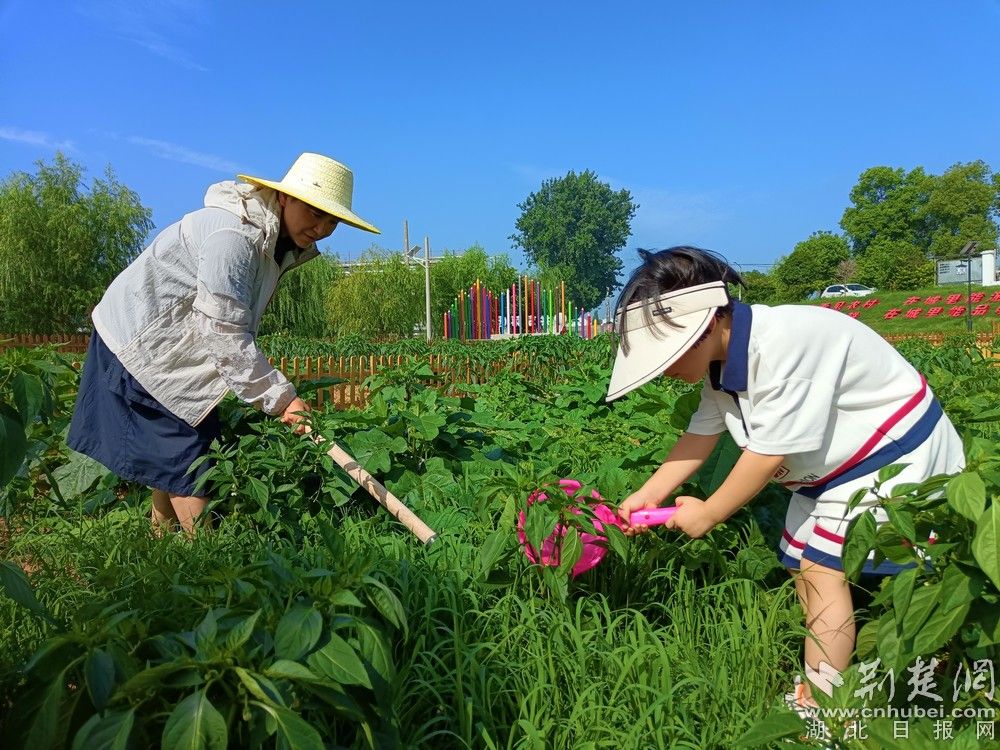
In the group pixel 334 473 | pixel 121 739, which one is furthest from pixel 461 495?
pixel 121 739

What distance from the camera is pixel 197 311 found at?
104 inches

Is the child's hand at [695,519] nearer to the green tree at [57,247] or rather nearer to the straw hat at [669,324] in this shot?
the straw hat at [669,324]

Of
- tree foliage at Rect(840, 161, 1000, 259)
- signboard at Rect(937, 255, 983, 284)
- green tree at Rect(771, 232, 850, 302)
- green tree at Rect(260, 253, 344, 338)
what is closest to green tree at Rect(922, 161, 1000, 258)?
tree foliage at Rect(840, 161, 1000, 259)

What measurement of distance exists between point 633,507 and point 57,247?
24445mm

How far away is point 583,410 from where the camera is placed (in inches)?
200

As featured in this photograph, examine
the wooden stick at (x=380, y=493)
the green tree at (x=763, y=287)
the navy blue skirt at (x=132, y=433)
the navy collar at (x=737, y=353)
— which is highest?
the green tree at (x=763, y=287)

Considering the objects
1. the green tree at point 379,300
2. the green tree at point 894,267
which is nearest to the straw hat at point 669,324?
the green tree at point 379,300

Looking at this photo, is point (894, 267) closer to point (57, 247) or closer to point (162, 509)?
point (57, 247)

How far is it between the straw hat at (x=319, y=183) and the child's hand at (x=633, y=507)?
1.39 meters

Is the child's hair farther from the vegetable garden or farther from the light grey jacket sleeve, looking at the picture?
the light grey jacket sleeve

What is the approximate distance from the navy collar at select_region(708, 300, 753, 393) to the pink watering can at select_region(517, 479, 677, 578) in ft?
1.24

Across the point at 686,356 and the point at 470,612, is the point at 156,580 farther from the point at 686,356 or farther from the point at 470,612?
the point at 686,356

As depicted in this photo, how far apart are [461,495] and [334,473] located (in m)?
0.46

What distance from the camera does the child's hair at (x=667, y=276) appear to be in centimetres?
187
